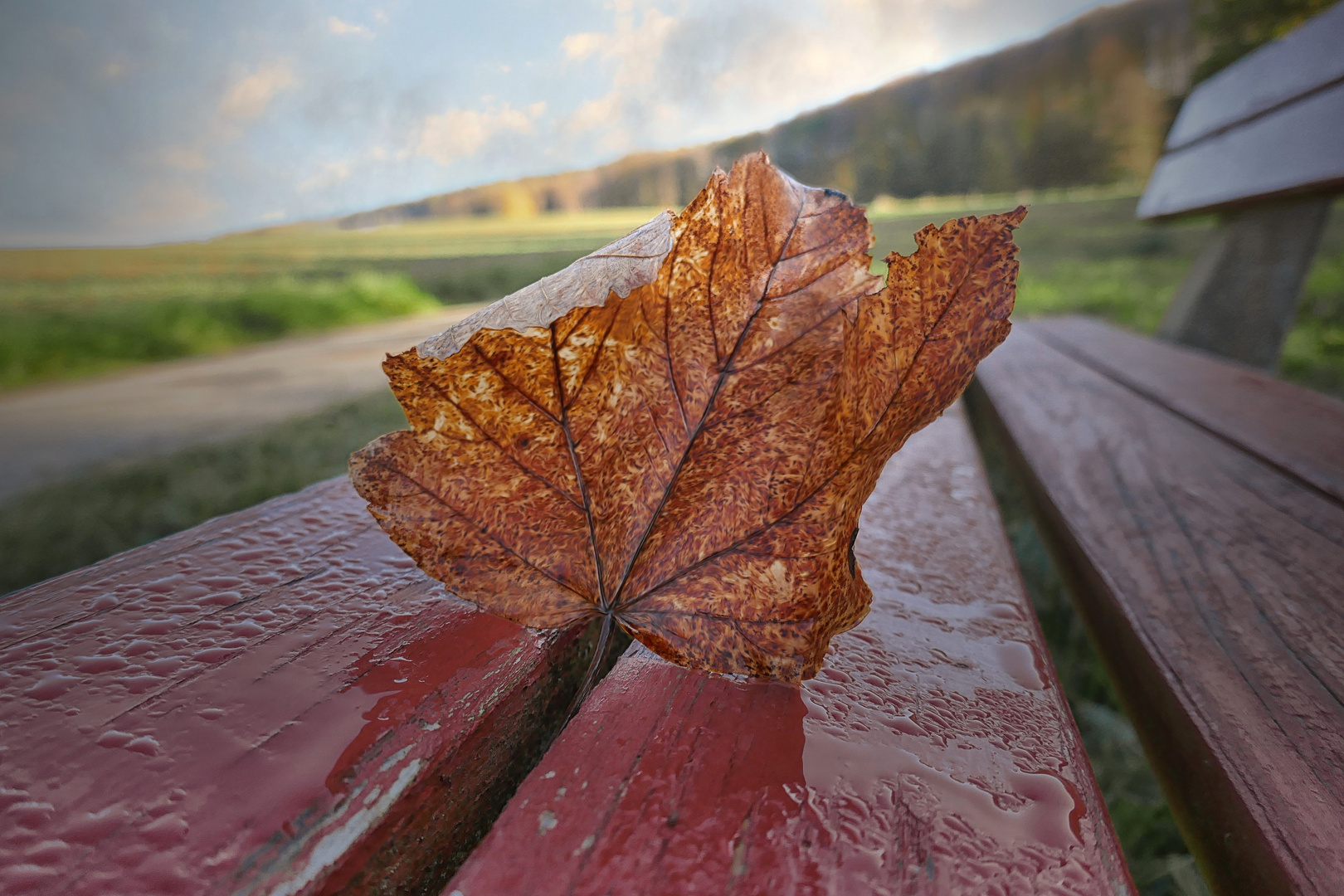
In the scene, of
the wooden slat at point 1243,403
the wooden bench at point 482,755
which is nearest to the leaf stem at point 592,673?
the wooden bench at point 482,755

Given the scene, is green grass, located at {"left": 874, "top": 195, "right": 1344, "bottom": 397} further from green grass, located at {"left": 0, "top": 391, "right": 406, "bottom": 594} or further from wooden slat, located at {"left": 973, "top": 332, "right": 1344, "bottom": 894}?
green grass, located at {"left": 0, "top": 391, "right": 406, "bottom": 594}

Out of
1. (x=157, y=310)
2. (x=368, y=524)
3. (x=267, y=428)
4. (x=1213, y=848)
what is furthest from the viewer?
(x=157, y=310)

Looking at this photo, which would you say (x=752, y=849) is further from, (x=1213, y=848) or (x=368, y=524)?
(x=368, y=524)

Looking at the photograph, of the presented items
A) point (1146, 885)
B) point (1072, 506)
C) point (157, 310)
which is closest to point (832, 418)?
point (1072, 506)

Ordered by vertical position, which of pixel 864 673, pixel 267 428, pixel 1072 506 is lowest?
pixel 267 428

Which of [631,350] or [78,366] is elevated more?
[631,350]

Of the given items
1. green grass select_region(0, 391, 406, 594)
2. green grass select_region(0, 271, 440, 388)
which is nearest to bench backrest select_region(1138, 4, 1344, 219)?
green grass select_region(0, 391, 406, 594)
